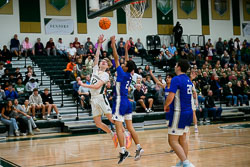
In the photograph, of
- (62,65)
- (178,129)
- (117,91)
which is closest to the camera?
(178,129)

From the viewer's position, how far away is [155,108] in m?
18.2

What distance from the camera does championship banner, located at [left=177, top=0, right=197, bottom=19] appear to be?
90.3 feet

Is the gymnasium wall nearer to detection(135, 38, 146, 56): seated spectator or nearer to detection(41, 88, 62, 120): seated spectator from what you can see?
detection(135, 38, 146, 56): seated spectator

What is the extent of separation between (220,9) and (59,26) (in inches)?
498

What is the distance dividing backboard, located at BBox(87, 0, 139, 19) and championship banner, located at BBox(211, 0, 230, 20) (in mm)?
16418

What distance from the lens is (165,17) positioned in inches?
1059

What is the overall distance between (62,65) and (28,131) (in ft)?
Result: 20.8

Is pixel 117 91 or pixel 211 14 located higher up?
pixel 211 14

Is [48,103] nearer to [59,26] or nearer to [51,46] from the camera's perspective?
[51,46]

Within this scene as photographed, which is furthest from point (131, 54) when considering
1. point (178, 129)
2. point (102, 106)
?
point (178, 129)

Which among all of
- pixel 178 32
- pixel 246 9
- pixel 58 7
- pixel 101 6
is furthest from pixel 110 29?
pixel 246 9

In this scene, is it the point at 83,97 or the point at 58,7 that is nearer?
the point at 83,97

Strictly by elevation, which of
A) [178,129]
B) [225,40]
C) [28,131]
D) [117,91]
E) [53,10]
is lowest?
[28,131]

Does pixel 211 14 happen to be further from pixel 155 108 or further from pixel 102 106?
pixel 102 106
